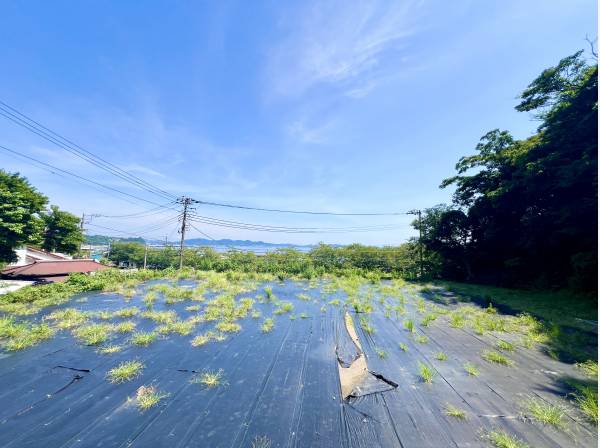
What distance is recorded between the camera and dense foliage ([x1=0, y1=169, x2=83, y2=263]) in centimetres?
765

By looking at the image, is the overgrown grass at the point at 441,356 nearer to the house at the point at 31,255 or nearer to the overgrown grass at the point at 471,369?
the overgrown grass at the point at 471,369

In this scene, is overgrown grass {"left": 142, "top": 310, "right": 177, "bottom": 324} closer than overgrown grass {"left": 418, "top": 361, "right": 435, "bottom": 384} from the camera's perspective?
No

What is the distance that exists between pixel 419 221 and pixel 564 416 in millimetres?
11966

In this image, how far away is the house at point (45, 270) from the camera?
10.7 m

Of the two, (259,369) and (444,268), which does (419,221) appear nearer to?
(444,268)

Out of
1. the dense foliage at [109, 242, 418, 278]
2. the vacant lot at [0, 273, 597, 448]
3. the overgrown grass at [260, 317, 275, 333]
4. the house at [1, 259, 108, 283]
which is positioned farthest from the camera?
the dense foliage at [109, 242, 418, 278]

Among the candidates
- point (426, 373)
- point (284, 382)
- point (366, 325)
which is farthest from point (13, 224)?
point (426, 373)

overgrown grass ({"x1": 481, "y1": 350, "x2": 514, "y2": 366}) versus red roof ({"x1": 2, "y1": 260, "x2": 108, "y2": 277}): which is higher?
red roof ({"x1": 2, "y1": 260, "x2": 108, "y2": 277})


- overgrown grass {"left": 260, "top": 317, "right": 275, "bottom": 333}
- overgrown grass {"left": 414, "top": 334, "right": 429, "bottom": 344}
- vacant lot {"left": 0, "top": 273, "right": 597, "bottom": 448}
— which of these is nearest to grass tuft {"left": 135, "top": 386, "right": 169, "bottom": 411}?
vacant lot {"left": 0, "top": 273, "right": 597, "bottom": 448}

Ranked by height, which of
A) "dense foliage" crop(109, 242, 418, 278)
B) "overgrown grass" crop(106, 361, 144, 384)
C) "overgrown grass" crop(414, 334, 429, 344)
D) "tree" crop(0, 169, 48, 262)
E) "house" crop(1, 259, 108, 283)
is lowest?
"overgrown grass" crop(414, 334, 429, 344)

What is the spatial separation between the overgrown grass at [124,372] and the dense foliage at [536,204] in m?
9.92

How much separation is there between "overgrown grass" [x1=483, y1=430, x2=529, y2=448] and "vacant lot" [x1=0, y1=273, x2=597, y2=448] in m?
0.01

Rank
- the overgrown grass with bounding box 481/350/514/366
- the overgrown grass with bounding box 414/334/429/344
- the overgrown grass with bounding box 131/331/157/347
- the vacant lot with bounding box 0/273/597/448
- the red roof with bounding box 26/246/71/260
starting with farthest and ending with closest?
the red roof with bounding box 26/246/71/260 → the overgrown grass with bounding box 414/334/429/344 → the overgrown grass with bounding box 131/331/157/347 → the overgrown grass with bounding box 481/350/514/366 → the vacant lot with bounding box 0/273/597/448

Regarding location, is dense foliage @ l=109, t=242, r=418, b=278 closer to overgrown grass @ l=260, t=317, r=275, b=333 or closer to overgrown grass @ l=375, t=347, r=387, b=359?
overgrown grass @ l=260, t=317, r=275, b=333
